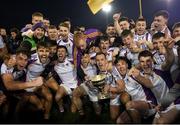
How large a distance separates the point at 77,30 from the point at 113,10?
0.35 m

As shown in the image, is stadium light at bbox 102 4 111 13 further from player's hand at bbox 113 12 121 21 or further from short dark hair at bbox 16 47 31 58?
short dark hair at bbox 16 47 31 58

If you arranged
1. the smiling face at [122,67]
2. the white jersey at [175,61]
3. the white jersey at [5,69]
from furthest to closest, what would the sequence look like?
the white jersey at [5,69], the smiling face at [122,67], the white jersey at [175,61]

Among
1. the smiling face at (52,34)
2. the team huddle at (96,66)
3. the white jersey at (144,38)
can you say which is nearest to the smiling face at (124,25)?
the team huddle at (96,66)

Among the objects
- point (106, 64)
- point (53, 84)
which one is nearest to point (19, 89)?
point (53, 84)

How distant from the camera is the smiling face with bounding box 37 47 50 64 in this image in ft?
10.0

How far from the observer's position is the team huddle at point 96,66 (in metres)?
2.90

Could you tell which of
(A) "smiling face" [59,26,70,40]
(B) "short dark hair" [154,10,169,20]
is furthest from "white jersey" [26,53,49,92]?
(B) "short dark hair" [154,10,169,20]

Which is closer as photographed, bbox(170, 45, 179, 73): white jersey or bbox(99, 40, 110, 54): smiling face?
bbox(170, 45, 179, 73): white jersey

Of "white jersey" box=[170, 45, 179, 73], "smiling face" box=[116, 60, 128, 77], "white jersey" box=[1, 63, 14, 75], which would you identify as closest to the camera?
"white jersey" box=[170, 45, 179, 73]

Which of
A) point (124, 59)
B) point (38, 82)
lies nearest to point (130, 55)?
point (124, 59)

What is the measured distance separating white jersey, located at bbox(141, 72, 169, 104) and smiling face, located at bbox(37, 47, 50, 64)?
2.95 feet

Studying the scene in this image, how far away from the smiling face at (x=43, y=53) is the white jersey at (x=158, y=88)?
2.95ft

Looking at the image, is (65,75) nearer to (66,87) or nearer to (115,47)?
(66,87)

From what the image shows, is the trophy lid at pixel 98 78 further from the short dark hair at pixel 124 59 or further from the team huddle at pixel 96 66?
the short dark hair at pixel 124 59
